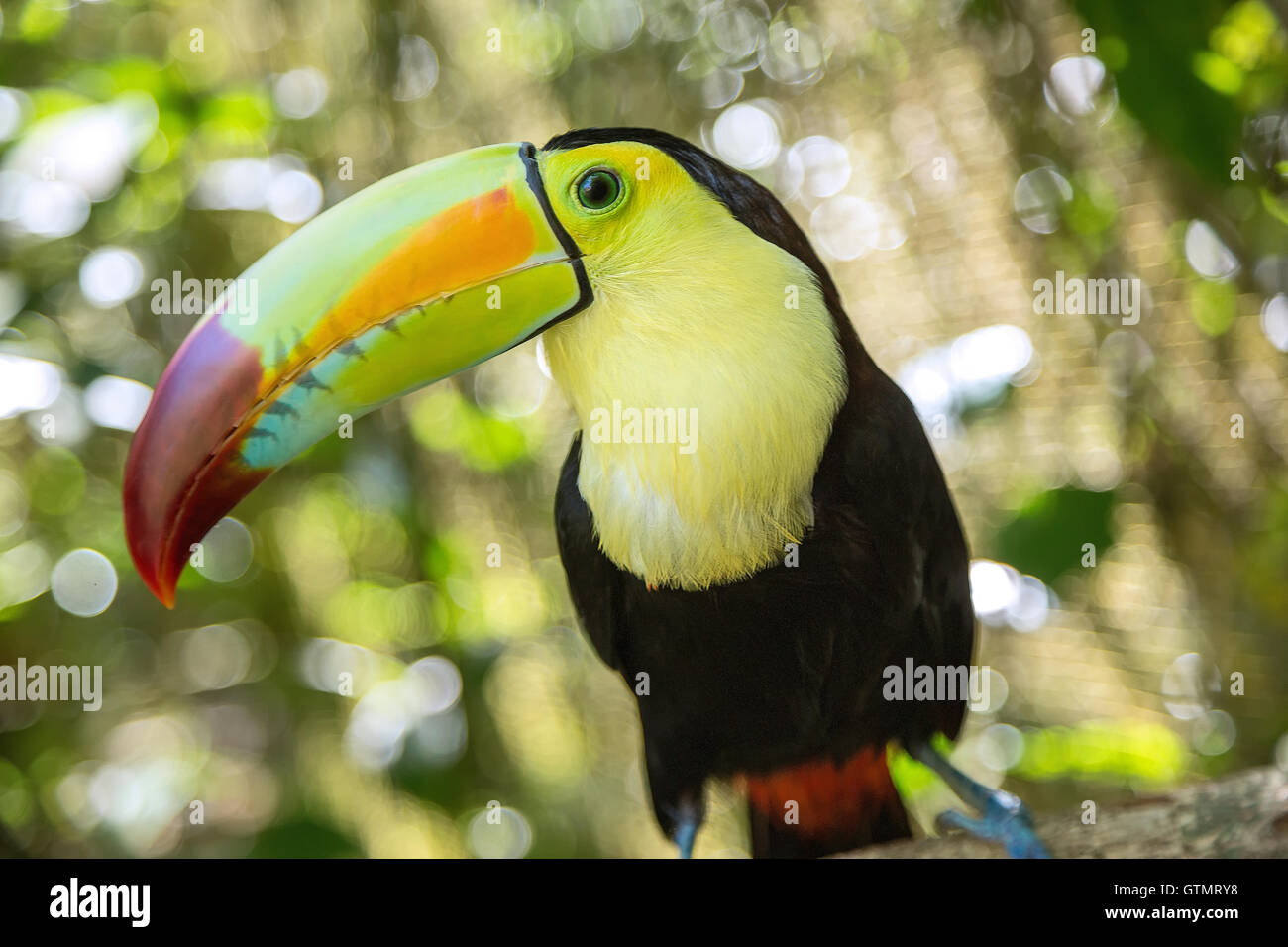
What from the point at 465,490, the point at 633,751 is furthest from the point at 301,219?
the point at 633,751

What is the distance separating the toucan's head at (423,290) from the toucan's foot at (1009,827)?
27.8 inches

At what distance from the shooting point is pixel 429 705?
7.29 feet

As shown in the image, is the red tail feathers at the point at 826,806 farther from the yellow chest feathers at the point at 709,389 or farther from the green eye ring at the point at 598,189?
the green eye ring at the point at 598,189

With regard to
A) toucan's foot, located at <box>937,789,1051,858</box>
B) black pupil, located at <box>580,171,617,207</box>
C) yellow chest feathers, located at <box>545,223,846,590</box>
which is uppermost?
black pupil, located at <box>580,171,617,207</box>

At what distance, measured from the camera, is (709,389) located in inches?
45.6

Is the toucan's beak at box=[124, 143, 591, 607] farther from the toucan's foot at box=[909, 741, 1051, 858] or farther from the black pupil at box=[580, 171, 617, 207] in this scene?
the toucan's foot at box=[909, 741, 1051, 858]

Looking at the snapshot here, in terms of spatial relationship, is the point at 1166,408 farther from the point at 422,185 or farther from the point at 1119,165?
the point at 422,185

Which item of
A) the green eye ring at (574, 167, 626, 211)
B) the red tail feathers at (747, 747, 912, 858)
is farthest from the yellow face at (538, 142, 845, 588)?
the red tail feathers at (747, 747, 912, 858)

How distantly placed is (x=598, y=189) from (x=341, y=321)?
0.34 metres

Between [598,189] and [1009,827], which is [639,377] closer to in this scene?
[598,189]

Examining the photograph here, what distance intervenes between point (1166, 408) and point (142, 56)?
7.76 feet

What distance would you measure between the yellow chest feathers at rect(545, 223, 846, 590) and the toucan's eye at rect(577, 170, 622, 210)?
62 mm

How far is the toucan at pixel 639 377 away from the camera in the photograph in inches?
44.4

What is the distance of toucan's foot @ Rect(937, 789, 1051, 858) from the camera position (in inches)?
47.8
